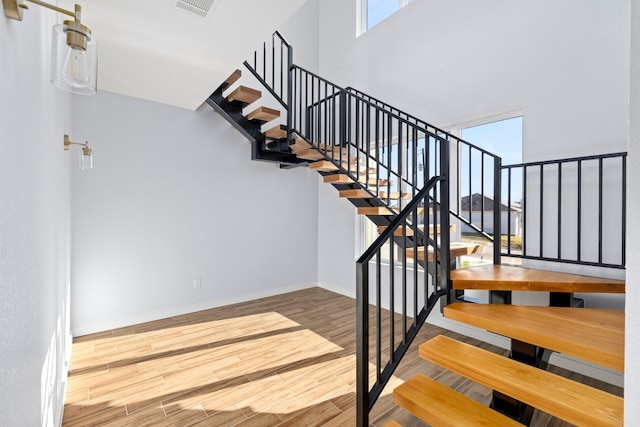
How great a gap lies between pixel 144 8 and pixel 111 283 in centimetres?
290

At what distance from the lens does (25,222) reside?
101cm

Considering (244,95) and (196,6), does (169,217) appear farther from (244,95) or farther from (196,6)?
(196,6)

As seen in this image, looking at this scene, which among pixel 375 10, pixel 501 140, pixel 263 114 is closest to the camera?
pixel 501 140

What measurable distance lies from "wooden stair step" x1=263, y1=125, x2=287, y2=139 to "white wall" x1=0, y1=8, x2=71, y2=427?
8.04 ft

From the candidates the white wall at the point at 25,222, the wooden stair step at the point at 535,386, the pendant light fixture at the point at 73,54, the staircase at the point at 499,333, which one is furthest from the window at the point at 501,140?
the white wall at the point at 25,222

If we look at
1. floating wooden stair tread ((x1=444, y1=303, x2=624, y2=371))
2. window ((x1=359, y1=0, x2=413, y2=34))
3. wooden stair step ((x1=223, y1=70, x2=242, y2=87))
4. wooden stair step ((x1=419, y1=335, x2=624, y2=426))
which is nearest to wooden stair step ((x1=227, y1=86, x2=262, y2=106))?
wooden stair step ((x1=223, y1=70, x2=242, y2=87))

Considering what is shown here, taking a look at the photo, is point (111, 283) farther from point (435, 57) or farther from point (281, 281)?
point (435, 57)

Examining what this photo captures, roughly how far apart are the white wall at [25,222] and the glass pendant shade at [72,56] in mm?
88

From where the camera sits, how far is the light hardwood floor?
6.85 ft

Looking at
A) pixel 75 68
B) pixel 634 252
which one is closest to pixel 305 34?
pixel 75 68

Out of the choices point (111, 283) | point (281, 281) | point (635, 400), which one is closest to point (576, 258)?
point (635, 400)

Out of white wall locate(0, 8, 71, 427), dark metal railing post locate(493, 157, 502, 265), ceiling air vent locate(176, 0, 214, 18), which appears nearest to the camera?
white wall locate(0, 8, 71, 427)

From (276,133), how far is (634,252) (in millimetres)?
3584

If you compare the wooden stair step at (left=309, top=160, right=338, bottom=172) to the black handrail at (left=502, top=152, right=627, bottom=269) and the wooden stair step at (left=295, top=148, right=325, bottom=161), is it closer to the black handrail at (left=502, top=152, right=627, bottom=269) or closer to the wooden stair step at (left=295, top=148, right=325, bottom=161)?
the wooden stair step at (left=295, top=148, right=325, bottom=161)
